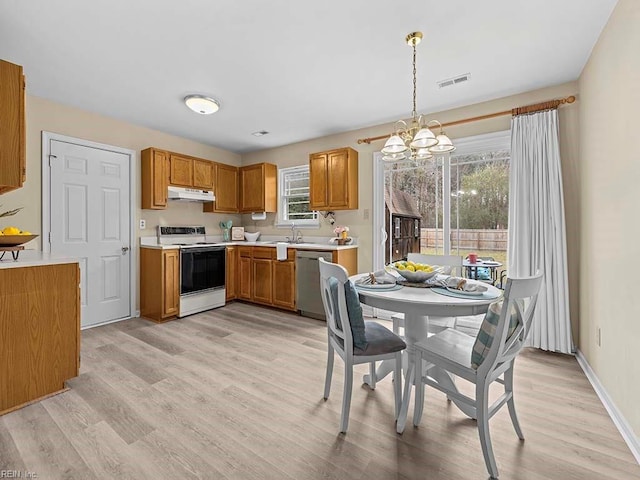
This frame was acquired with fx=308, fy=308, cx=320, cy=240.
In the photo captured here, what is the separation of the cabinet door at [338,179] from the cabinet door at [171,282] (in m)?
2.17

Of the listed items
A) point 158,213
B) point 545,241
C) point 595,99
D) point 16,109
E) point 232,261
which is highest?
point 595,99

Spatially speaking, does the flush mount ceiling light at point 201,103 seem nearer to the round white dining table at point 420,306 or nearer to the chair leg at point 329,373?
the round white dining table at point 420,306

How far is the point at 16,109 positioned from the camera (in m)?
2.08

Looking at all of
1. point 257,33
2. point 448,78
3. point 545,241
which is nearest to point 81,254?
point 257,33

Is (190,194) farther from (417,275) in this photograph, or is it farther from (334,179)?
(417,275)

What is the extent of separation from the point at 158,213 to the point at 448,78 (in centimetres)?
394

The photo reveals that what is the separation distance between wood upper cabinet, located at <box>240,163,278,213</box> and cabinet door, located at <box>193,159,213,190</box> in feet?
1.99

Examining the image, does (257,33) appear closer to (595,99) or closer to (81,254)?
(595,99)

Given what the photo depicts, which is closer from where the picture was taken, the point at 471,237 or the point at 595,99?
the point at 595,99

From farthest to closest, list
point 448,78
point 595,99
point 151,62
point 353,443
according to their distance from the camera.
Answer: point 448,78 → point 151,62 → point 595,99 → point 353,443

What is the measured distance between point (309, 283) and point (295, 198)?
165 centimetres

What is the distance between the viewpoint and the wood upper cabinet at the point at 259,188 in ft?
16.3

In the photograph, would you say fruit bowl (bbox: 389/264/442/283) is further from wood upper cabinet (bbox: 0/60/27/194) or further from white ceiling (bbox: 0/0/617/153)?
wood upper cabinet (bbox: 0/60/27/194)

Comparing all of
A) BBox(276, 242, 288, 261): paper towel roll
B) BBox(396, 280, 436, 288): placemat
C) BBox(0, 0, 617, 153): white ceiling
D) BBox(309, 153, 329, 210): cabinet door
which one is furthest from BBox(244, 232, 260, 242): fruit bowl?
BBox(396, 280, 436, 288): placemat
